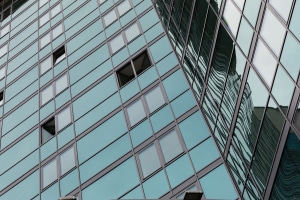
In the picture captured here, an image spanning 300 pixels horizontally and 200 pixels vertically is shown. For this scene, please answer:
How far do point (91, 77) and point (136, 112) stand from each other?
542cm

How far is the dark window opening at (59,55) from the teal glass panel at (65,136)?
23.6 ft

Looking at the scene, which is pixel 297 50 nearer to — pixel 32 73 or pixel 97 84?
pixel 97 84

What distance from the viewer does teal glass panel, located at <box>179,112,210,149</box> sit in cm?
2412

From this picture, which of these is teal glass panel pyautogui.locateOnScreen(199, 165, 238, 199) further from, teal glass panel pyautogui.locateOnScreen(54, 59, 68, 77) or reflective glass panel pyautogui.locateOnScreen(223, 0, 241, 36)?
teal glass panel pyautogui.locateOnScreen(54, 59, 68, 77)

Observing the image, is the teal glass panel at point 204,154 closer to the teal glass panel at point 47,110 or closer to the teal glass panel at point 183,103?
the teal glass panel at point 183,103

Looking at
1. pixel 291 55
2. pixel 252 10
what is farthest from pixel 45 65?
pixel 291 55

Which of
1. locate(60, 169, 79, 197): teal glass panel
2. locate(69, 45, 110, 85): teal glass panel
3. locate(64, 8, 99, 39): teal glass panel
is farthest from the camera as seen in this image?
locate(64, 8, 99, 39): teal glass panel

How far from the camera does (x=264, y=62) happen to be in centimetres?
1852

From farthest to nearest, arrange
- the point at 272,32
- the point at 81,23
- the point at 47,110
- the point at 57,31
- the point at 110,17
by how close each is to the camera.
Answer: the point at 57,31, the point at 81,23, the point at 110,17, the point at 47,110, the point at 272,32

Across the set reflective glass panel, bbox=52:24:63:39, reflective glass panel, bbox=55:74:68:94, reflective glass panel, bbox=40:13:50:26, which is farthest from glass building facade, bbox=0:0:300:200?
reflective glass panel, bbox=40:13:50:26

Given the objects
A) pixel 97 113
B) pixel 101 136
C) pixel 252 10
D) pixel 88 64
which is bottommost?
pixel 252 10

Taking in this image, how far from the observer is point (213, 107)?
2428cm

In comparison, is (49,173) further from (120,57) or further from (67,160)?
(120,57)

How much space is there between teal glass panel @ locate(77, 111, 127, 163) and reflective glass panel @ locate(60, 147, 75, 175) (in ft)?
1.31
